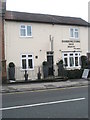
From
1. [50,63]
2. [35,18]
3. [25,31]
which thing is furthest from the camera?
[35,18]

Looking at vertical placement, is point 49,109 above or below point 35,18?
below

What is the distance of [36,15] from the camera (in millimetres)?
31359

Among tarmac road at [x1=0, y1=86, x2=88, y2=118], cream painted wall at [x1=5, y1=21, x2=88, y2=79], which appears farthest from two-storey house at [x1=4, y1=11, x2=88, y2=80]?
tarmac road at [x1=0, y1=86, x2=88, y2=118]

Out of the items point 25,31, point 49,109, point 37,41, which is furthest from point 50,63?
point 49,109

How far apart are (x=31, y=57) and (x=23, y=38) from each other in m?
2.05

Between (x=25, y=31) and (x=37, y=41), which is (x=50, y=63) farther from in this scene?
(x=25, y=31)

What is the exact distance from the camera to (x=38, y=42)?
28.7m

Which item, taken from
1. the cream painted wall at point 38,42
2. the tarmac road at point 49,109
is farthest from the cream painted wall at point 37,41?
the tarmac road at point 49,109

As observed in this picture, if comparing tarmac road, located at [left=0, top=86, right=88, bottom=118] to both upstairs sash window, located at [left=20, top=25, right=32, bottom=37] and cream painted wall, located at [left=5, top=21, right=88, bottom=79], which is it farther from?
upstairs sash window, located at [left=20, top=25, right=32, bottom=37]

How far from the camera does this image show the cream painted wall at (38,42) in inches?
1053

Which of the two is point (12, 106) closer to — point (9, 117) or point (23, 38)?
point (9, 117)

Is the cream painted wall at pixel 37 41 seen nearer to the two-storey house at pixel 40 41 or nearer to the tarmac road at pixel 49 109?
the two-storey house at pixel 40 41

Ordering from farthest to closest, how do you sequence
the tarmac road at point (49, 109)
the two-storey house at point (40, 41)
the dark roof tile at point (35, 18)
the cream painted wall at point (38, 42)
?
the dark roof tile at point (35, 18)
the two-storey house at point (40, 41)
the cream painted wall at point (38, 42)
the tarmac road at point (49, 109)

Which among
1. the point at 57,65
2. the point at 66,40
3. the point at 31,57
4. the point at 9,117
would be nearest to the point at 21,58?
the point at 31,57
